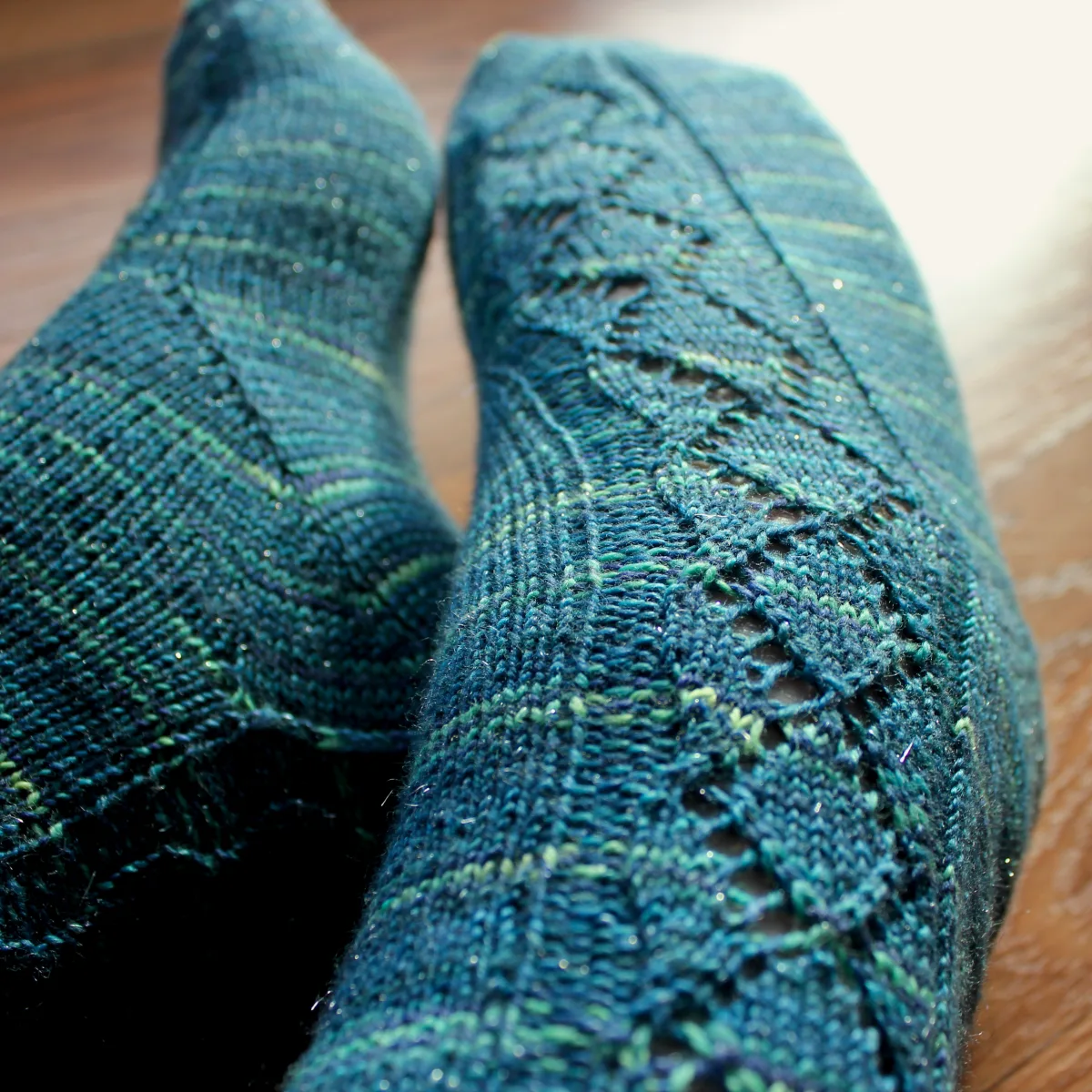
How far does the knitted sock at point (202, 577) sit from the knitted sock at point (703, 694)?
8 centimetres

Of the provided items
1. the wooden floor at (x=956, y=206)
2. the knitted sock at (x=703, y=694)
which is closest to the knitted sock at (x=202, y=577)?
the knitted sock at (x=703, y=694)

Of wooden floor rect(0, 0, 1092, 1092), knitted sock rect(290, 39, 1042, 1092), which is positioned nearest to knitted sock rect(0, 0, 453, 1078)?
knitted sock rect(290, 39, 1042, 1092)

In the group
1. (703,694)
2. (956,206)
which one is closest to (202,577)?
(703,694)

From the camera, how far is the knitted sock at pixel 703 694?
29 cm

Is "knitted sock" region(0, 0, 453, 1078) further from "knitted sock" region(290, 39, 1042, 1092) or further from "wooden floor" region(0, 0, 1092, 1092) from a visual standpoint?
"wooden floor" region(0, 0, 1092, 1092)

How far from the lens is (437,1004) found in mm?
302

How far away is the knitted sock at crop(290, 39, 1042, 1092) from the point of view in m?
0.29

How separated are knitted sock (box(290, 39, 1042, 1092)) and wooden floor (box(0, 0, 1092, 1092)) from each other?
0.53ft

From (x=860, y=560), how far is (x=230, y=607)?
28 cm

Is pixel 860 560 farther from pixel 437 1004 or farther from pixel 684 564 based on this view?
pixel 437 1004

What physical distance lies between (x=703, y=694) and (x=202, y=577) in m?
0.24

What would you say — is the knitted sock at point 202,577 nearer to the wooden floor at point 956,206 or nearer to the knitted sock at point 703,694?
the knitted sock at point 703,694

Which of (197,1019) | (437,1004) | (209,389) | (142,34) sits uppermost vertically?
(142,34)

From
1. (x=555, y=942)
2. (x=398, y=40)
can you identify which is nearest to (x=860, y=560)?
(x=555, y=942)
